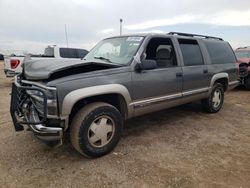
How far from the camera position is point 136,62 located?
381 cm

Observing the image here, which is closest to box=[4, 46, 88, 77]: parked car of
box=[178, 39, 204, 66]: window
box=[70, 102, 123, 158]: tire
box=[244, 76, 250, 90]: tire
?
box=[178, 39, 204, 66]: window

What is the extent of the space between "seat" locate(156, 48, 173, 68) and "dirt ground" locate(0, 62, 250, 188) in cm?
131

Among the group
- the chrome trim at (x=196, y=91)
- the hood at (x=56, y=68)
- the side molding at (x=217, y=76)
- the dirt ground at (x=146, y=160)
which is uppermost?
the hood at (x=56, y=68)

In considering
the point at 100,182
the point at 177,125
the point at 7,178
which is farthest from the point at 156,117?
the point at 7,178

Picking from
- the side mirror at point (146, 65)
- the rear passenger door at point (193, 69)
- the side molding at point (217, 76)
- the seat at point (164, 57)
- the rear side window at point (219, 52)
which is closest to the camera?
the side mirror at point (146, 65)

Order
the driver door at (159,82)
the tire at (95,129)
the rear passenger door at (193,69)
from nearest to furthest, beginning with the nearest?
the tire at (95,129) < the driver door at (159,82) < the rear passenger door at (193,69)

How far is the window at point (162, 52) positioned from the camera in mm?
4582

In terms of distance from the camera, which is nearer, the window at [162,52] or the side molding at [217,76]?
the window at [162,52]

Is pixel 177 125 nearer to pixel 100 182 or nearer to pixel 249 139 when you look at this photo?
pixel 249 139

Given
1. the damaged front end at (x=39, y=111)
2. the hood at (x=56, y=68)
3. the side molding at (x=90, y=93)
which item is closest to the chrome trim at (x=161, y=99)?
the side molding at (x=90, y=93)

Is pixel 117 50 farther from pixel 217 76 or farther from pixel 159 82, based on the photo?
pixel 217 76

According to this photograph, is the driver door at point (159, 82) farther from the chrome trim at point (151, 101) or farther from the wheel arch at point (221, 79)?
the wheel arch at point (221, 79)

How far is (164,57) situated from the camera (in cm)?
471

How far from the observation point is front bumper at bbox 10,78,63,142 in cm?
299
